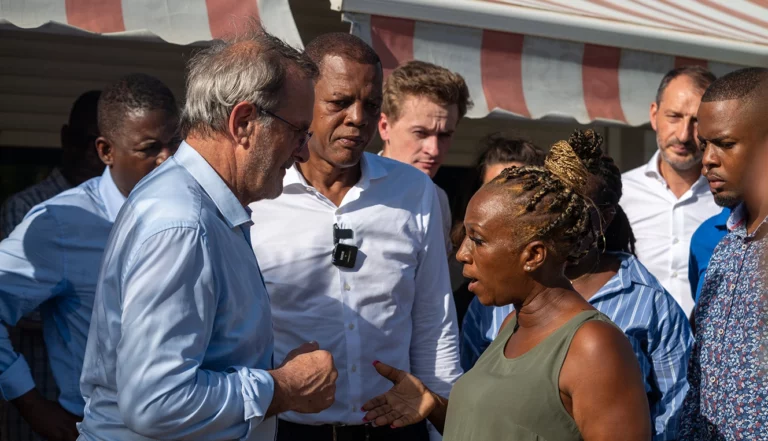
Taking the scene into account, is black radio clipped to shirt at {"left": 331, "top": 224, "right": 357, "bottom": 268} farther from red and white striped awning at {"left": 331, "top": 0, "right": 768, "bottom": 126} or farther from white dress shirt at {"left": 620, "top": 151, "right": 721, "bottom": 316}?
white dress shirt at {"left": 620, "top": 151, "right": 721, "bottom": 316}

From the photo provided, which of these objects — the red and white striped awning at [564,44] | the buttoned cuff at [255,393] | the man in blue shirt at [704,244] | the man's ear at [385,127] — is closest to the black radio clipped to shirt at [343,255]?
the buttoned cuff at [255,393]

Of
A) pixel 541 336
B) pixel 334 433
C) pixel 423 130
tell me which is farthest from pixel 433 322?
pixel 423 130

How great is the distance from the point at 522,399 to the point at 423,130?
208 centimetres

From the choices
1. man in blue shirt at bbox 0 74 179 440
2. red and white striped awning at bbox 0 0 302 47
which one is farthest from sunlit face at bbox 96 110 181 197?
red and white striped awning at bbox 0 0 302 47

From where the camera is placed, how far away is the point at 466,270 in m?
2.35

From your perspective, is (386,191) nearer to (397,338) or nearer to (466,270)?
(397,338)

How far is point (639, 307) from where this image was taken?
2.92 meters

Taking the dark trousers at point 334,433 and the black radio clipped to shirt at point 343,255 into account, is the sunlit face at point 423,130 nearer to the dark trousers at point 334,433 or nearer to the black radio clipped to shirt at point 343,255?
the black radio clipped to shirt at point 343,255

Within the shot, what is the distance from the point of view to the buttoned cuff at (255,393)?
6.70 ft

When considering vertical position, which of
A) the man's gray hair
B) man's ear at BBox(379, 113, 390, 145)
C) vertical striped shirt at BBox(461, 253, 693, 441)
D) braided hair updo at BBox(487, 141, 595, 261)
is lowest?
vertical striped shirt at BBox(461, 253, 693, 441)

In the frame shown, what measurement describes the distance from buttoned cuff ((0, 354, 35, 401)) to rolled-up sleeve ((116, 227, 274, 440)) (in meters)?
1.45

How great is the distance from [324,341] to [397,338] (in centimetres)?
27

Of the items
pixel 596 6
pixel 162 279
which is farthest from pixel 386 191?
pixel 596 6

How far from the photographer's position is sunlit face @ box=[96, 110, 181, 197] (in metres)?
3.58
